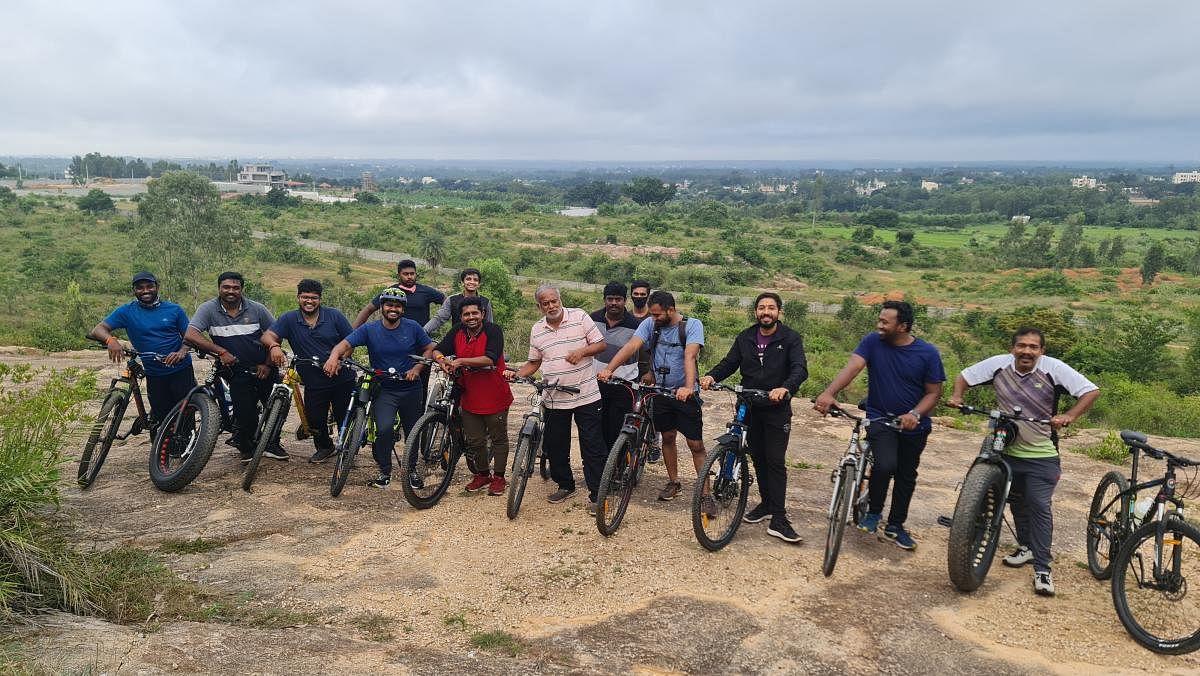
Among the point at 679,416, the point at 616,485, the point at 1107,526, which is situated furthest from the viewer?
the point at 679,416

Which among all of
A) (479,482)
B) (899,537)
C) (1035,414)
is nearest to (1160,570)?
(1035,414)

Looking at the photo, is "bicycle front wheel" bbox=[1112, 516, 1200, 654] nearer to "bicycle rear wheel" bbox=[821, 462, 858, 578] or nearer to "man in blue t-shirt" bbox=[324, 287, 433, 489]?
"bicycle rear wheel" bbox=[821, 462, 858, 578]

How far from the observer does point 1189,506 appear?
720cm

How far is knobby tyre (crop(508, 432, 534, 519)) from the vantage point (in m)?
5.95

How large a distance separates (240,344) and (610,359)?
3.32m

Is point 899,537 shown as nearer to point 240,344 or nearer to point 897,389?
point 897,389

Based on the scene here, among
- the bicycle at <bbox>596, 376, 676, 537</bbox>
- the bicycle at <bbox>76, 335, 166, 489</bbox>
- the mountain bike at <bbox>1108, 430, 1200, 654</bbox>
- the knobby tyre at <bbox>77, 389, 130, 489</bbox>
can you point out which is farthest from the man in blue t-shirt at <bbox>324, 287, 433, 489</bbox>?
the mountain bike at <bbox>1108, 430, 1200, 654</bbox>

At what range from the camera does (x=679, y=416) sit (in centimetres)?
636

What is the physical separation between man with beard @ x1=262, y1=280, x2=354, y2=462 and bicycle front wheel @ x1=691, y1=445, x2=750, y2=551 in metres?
3.31

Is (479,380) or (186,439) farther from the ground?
(479,380)

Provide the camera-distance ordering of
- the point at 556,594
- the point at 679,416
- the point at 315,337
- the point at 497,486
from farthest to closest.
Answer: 1. the point at 315,337
2. the point at 497,486
3. the point at 679,416
4. the point at 556,594

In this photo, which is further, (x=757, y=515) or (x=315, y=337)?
(x=315, y=337)

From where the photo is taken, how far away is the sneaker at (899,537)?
19.0 feet

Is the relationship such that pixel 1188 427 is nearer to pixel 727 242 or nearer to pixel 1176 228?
pixel 727 242
